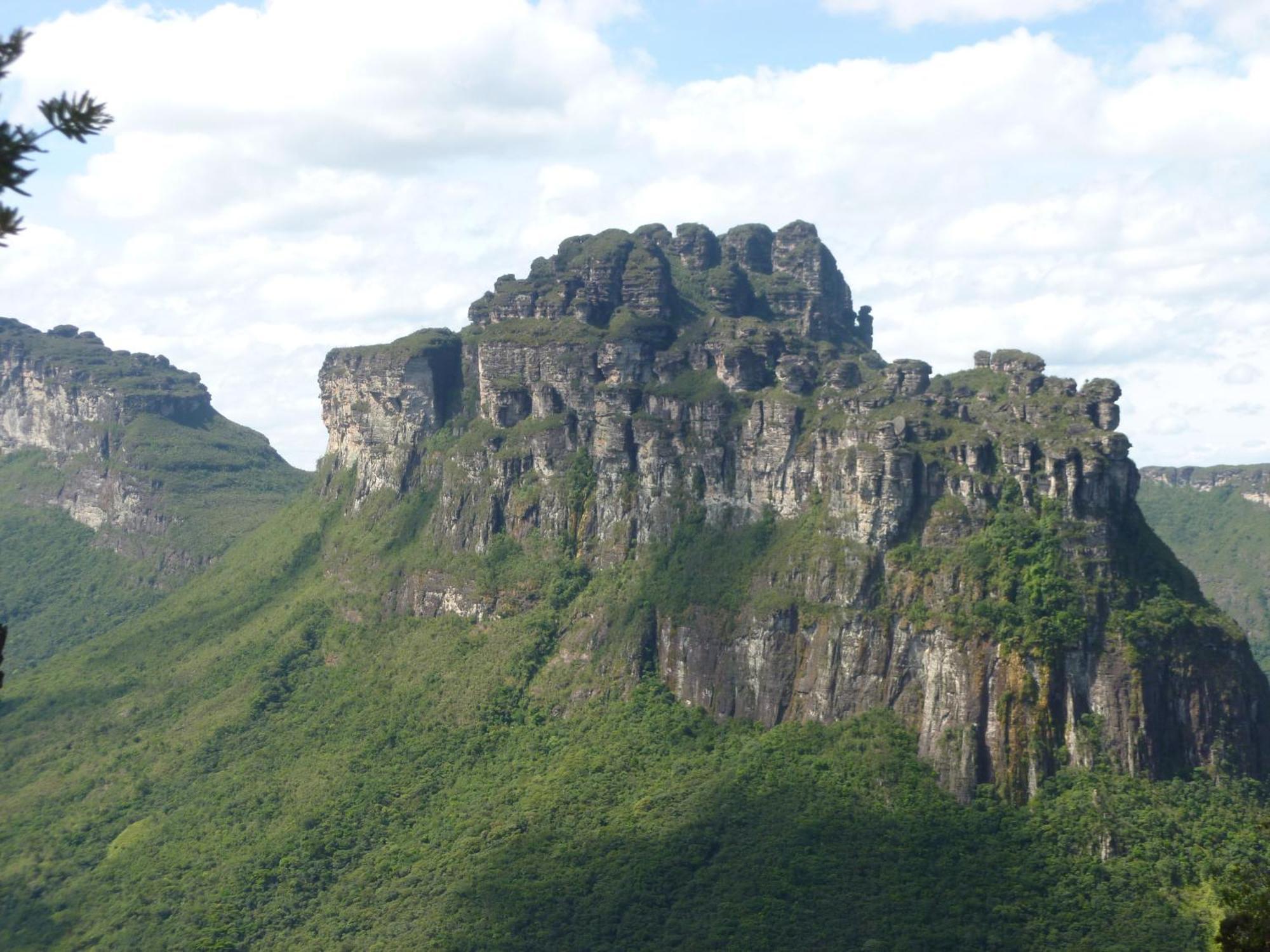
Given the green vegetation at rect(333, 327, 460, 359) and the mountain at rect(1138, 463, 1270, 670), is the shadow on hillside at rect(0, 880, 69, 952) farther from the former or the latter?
the mountain at rect(1138, 463, 1270, 670)

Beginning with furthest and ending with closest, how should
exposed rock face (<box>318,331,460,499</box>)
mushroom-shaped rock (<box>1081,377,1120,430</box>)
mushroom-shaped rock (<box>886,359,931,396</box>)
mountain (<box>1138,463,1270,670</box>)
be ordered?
mountain (<box>1138,463,1270,670</box>)
exposed rock face (<box>318,331,460,499</box>)
mushroom-shaped rock (<box>886,359,931,396</box>)
mushroom-shaped rock (<box>1081,377,1120,430</box>)

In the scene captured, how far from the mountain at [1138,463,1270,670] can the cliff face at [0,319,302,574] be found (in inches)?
4118

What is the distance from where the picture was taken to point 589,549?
93500 mm

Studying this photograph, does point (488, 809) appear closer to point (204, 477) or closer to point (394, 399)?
point (394, 399)

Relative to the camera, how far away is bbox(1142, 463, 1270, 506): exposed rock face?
159 metres

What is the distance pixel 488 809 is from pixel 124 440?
85237mm

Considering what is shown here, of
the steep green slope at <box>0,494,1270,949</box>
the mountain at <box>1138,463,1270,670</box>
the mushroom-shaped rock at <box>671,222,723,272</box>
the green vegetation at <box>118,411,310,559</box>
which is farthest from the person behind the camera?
the mountain at <box>1138,463,1270,670</box>

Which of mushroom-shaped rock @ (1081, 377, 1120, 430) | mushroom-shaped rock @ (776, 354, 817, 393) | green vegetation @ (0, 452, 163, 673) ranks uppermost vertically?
mushroom-shaped rock @ (776, 354, 817, 393)

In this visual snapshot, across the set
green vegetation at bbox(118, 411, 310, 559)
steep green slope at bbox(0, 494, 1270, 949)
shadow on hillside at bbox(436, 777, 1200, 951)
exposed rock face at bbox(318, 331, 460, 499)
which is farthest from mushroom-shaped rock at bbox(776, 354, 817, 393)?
green vegetation at bbox(118, 411, 310, 559)

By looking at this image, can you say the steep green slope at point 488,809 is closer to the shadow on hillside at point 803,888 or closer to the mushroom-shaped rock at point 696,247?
the shadow on hillside at point 803,888

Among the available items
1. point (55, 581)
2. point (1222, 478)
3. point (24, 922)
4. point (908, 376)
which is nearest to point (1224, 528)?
point (1222, 478)

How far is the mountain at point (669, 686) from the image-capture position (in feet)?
218

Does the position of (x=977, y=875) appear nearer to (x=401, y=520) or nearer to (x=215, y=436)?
(x=401, y=520)

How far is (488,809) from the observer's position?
3118 inches
